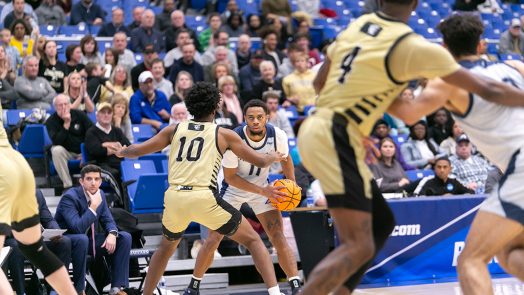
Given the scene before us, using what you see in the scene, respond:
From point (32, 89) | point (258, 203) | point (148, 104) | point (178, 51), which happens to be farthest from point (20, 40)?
point (258, 203)

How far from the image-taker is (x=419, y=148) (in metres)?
14.8

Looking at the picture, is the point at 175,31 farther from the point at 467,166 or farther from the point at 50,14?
the point at 467,166

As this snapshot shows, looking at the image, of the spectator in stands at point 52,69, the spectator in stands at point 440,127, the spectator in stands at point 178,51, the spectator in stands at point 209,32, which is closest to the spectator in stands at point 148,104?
the spectator in stands at point 52,69

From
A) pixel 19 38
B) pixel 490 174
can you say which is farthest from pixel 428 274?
pixel 19 38

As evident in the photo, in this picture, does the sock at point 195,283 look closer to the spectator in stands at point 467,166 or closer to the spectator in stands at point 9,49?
the spectator in stands at point 467,166

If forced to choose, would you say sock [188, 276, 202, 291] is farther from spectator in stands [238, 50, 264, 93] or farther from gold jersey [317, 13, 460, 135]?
spectator in stands [238, 50, 264, 93]

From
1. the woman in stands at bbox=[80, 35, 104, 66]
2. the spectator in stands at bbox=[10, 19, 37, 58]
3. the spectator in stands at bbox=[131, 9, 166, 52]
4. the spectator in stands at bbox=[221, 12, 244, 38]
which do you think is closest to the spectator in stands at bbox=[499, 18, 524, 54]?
the spectator in stands at bbox=[221, 12, 244, 38]

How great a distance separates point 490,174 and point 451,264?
61.4 inches

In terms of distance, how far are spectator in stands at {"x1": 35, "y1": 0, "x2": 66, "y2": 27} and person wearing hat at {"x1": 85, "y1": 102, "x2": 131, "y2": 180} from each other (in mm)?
4500

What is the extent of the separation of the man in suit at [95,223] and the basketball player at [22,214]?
3028 millimetres

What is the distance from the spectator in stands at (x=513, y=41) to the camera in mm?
19672

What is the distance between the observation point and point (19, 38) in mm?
14719

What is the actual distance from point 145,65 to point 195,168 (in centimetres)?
685

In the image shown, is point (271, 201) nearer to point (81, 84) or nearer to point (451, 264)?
point (451, 264)
